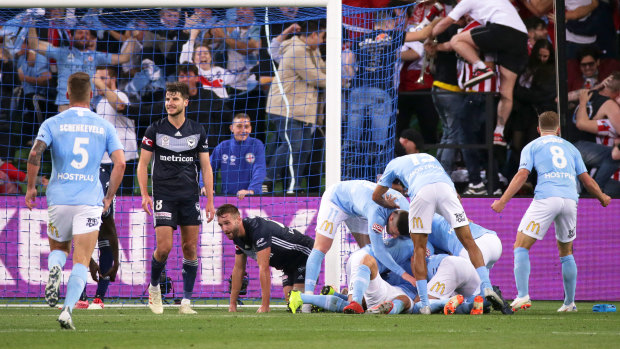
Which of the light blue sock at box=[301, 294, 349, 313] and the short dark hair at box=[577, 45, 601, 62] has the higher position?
the short dark hair at box=[577, 45, 601, 62]

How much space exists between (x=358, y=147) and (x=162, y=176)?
3.70 m

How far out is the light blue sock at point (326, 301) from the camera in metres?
9.43

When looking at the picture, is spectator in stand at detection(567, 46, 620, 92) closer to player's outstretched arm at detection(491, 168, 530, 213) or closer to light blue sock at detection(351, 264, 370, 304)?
player's outstretched arm at detection(491, 168, 530, 213)

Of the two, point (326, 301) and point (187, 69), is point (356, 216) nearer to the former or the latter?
point (326, 301)

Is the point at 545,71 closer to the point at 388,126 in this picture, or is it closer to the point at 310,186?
the point at 388,126

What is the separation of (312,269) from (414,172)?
1.62m

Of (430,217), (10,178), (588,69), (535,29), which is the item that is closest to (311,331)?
(430,217)

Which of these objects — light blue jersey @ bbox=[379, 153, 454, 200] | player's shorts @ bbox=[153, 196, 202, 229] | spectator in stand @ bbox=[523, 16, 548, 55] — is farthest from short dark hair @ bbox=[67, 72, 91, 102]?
spectator in stand @ bbox=[523, 16, 548, 55]

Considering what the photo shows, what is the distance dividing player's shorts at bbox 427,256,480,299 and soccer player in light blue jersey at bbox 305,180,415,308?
331mm

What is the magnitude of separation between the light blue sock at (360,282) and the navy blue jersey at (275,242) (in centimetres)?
125

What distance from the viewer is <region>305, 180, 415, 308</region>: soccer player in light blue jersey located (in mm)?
9648

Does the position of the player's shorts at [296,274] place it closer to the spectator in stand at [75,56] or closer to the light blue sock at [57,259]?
the light blue sock at [57,259]

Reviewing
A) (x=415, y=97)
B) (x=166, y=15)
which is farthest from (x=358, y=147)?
(x=166, y=15)

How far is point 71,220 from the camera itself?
7.09 meters
